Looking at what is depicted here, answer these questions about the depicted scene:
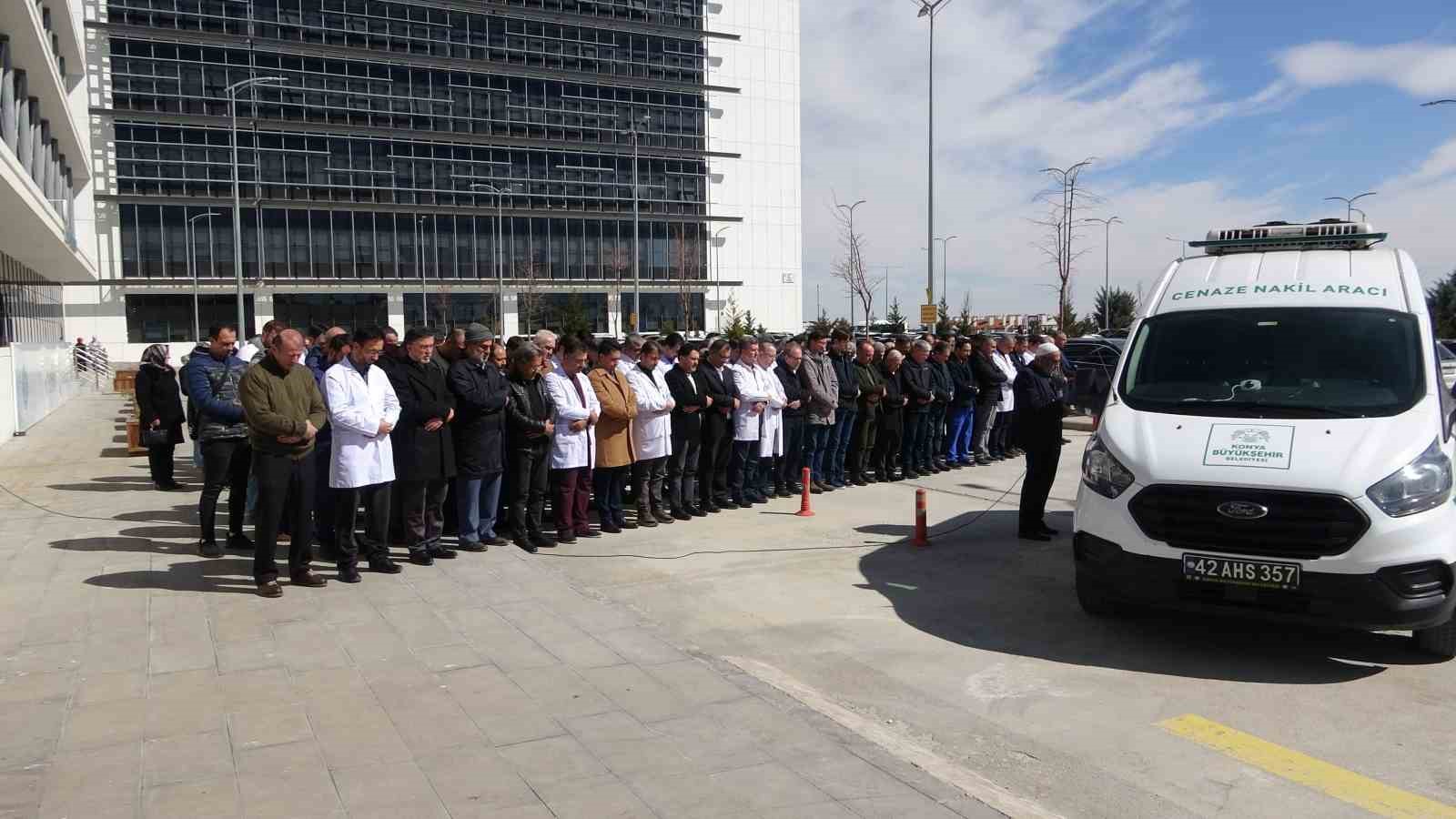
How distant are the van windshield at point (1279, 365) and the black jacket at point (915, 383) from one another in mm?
6589

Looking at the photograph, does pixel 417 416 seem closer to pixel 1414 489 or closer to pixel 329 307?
pixel 1414 489

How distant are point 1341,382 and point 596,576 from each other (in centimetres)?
572

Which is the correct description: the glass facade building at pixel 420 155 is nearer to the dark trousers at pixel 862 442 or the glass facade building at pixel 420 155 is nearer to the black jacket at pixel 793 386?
the dark trousers at pixel 862 442

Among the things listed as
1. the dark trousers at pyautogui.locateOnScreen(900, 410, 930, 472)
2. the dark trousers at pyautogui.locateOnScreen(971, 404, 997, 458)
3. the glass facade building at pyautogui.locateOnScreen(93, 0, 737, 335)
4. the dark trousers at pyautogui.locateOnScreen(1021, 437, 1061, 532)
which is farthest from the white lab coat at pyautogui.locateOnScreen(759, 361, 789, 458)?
the glass facade building at pyautogui.locateOnScreen(93, 0, 737, 335)

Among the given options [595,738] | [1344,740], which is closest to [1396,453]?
[1344,740]

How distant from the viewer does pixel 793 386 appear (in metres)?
12.8

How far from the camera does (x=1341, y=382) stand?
6.86m

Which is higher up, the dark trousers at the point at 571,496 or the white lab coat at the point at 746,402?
the white lab coat at the point at 746,402

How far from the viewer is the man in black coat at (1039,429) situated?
1016cm

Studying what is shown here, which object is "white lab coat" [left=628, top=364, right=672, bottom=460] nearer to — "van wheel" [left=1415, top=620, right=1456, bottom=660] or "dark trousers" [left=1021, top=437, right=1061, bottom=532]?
"dark trousers" [left=1021, top=437, right=1061, bottom=532]

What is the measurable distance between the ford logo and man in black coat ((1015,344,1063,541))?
12.9ft

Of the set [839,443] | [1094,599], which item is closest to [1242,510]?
[1094,599]

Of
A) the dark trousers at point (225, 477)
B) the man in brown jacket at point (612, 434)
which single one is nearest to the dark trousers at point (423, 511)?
the dark trousers at point (225, 477)

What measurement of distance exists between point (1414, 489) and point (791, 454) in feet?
25.6
